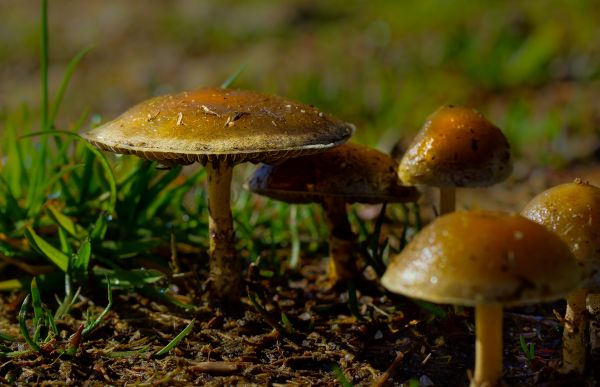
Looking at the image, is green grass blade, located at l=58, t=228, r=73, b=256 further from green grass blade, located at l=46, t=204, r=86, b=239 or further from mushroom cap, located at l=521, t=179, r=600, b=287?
mushroom cap, located at l=521, t=179, r=600, b=287

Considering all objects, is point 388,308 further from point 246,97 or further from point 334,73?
point 334,73

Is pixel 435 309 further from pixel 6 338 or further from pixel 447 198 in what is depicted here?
pixel 6 338

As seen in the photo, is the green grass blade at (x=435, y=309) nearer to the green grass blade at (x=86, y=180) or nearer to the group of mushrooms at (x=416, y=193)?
the group of mushrooms at (x=416, y=193)

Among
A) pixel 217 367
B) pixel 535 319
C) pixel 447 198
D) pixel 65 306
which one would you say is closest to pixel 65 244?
pixel 65 306

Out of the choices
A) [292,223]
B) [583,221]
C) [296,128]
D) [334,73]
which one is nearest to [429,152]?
[296,128]

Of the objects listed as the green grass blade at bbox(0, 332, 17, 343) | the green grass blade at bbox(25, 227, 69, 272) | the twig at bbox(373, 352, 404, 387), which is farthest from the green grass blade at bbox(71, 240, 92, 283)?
the twig at bbox(373, 352, 404, 387)

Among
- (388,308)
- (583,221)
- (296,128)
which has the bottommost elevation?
(388,308)

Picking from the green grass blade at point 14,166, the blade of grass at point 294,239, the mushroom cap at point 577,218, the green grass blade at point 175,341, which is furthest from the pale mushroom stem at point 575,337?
the green grass blade at point 14,166
